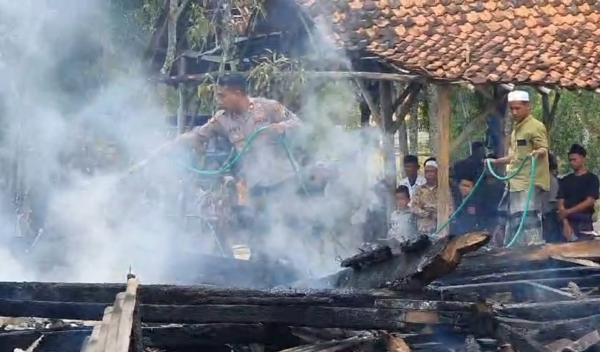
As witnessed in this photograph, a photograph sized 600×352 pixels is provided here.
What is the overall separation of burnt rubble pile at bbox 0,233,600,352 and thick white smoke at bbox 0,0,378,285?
89.8 inches

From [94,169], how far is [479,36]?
213 inches

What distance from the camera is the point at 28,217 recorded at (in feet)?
32.4

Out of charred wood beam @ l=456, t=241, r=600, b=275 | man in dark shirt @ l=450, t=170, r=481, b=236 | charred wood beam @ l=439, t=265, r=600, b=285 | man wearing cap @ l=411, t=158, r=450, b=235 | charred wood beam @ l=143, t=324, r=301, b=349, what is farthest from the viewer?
man wearing cap @ l=411, t=158, r=450, b=235

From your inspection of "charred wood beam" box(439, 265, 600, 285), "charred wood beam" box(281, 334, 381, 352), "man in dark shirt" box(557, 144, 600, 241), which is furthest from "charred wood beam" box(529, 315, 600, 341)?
"man in dark shirt" box(557, 144, 600, 241)

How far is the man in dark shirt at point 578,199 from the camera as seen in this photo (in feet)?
36.7

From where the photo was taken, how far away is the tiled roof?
38.3ft

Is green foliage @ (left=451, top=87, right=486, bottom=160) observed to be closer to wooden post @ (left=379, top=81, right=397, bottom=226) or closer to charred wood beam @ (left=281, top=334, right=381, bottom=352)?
wooden post @ (left=379, top=81, right=397, bottom=226)

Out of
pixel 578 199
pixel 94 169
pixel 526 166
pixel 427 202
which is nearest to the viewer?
pixel 94 169

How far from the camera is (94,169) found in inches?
392

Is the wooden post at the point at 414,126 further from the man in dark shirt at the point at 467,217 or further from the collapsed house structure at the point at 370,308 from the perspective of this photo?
the collapsed house structure at the point at 370,308

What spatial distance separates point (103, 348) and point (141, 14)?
8.77 meters

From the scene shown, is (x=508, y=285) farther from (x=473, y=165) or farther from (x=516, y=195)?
(x=473, y=165)

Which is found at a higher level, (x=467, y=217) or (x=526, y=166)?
(x=526, y=166)

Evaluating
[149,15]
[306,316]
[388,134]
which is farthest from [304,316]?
[149,15]
